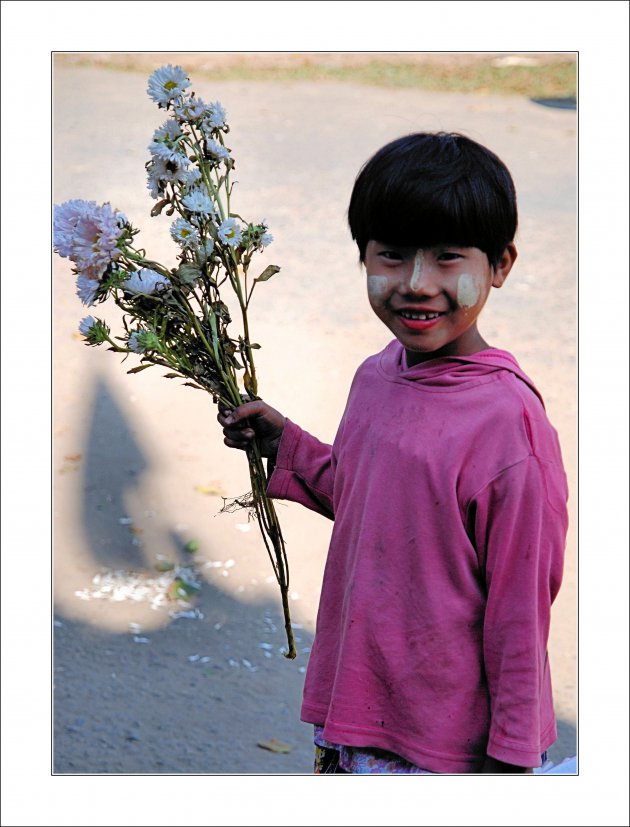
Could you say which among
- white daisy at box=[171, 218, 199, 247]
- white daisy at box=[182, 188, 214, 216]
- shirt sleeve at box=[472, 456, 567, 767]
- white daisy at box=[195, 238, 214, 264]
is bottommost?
shirt sleeve at box=[472, 456, 567, 767]

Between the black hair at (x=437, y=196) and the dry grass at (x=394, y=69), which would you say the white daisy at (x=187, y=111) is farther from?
the dry grass at (x=394, y=69)

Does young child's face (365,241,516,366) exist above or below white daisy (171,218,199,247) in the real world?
below

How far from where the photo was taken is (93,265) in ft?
6.49

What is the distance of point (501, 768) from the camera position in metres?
1.70

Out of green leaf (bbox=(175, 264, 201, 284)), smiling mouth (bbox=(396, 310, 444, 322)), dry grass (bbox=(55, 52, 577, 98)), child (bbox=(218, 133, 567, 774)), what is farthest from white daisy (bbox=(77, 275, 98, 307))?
dry grass (bbox=(55, 52, 577, 98))

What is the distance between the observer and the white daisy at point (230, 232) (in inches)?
78.9

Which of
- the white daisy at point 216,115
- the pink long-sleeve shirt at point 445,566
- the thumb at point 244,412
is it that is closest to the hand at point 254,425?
the thumb at point 244,412

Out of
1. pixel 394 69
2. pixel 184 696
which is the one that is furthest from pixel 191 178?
pixel 394 69

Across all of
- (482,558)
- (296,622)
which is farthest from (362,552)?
(296,622)

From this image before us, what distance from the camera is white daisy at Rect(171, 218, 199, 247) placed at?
2012 millimetres

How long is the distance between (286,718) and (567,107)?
824 cm

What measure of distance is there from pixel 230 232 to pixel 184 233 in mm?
92

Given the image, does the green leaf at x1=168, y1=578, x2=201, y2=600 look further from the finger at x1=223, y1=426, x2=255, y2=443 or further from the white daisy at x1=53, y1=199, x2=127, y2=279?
the white daisy at x1=53, y1=199, x2=127, y2=279

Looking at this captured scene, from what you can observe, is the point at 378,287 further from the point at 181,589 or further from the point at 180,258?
the point at 181,589
